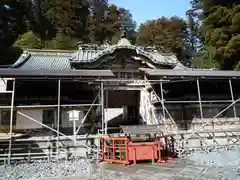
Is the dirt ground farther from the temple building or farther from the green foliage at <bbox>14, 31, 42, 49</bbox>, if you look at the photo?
the green foliage at <bbox>14, 31, 42, 49</bbox>

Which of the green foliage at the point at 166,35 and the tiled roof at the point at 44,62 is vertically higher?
the green foliage at the point at 166,35

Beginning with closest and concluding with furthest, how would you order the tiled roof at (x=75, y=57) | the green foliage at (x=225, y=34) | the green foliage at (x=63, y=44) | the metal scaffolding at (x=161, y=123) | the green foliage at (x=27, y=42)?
1. the metal scaffolding at (x=161, y=123)
2. the tiled roof at (x=75, y=57)
3. the green foliage at (x=225, y=34)
4. the green foliage at (x=63, y=44)
5. the green foliage at (x=27, y=42)

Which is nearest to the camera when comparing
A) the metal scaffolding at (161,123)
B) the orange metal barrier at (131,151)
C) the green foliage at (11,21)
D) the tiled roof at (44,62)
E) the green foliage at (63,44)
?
the orange metal barrier at (131,151)

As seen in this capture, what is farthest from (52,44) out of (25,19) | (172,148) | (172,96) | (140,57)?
(172,148)

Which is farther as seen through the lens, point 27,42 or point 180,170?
point 27,42

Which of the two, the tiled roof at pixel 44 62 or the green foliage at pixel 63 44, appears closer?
the tiled roof at pixel 44 62

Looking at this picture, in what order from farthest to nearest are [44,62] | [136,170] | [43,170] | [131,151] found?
[44,62] → [131,151] → [43,170] → [136,170]

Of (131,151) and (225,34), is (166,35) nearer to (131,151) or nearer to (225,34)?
(225,34)

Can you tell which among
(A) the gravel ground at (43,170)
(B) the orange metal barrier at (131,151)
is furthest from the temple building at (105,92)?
(A) the gravel ground at (43,170)

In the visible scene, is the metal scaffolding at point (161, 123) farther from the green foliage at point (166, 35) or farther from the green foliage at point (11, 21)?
the green foliage at point (166, 35)

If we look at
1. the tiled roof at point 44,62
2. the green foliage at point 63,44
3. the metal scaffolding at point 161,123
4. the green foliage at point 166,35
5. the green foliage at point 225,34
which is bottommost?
the metal scaffolding at point 161,123

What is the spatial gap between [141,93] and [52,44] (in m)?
22.3

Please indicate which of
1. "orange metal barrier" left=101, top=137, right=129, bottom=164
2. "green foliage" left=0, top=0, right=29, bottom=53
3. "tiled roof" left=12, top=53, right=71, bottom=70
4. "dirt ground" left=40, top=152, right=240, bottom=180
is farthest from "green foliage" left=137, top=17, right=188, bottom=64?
"orange metal barrier" left=101, top=137, right=129, bottom=164

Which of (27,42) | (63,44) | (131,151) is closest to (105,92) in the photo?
(131,151)
